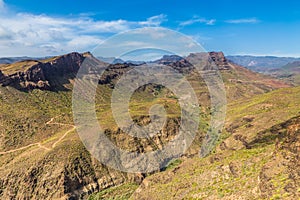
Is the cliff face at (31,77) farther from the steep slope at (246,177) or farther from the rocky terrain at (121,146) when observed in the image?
the steep slope at (246,177)

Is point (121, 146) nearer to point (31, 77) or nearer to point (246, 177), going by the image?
point (246, 177)

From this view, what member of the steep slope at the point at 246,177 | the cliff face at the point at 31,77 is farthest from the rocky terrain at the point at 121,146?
the cliff face at the point at 31,77

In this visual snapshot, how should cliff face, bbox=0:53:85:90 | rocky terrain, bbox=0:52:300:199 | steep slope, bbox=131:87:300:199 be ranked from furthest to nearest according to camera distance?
cliff face, bbox=0:53:85:90 < rocky terrain, bbox=0:52:300:199 < steep slope, bbox=131:87:300:199

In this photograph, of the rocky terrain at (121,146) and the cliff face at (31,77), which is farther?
the cliff face at (31,77)

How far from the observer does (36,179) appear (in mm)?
73500

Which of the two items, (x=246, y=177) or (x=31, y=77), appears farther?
(x=31, y=77)

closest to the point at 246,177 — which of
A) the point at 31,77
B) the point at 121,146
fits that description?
the point at 121,146

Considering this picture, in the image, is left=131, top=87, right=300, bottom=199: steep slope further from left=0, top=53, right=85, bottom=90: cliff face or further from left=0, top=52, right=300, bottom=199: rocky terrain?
left=0, top=53, right=85, bottom=90: cliff face

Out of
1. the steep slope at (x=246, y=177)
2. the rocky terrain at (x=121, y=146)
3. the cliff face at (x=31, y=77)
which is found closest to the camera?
the steep slope at (x=246, y=177)

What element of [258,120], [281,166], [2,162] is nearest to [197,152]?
[258,120]

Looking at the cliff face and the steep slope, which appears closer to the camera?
the steep slope

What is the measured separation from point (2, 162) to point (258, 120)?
3375 inches

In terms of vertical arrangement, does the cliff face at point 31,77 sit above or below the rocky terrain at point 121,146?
above

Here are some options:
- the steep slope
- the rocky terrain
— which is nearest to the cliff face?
the rocky terrain
